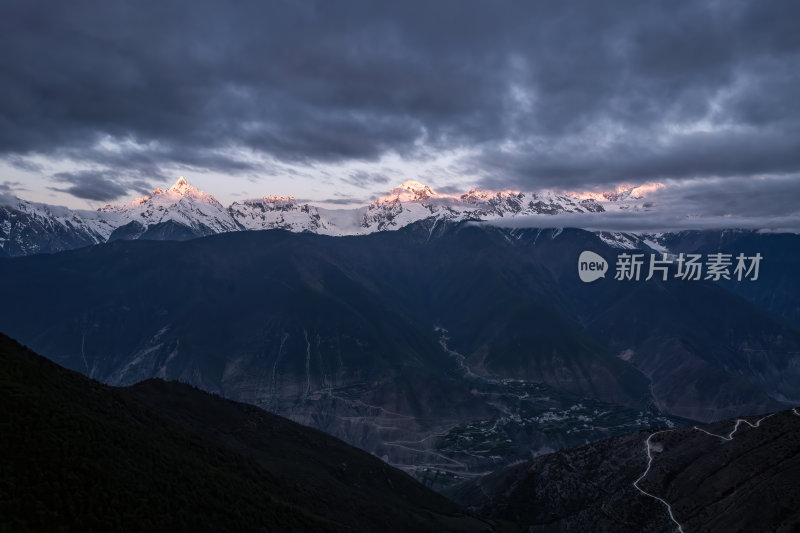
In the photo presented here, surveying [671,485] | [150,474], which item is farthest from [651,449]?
[150,474]

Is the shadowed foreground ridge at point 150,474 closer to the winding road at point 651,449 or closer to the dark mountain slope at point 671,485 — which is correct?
the dark mountain slope at point 671,485

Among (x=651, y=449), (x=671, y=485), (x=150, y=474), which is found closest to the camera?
(x=150, y=474)

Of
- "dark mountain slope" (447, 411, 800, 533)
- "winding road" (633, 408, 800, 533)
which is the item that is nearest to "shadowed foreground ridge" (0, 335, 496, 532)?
"dark mountain slope" (447, 411, 800, 533)

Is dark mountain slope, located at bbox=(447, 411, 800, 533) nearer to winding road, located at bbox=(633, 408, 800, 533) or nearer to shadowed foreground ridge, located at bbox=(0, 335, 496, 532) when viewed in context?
winding road, located at bbox=(633, 408, 800, 533)

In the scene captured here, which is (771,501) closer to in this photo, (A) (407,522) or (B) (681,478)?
(B) (681,478)

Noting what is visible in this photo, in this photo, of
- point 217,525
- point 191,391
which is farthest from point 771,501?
point 191,391

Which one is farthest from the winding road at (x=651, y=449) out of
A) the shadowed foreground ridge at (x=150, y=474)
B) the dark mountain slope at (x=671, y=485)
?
the shadowed foreground ridge at (x=150, y=474)

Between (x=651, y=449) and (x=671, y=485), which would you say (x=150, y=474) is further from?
(x=651, y=449)
